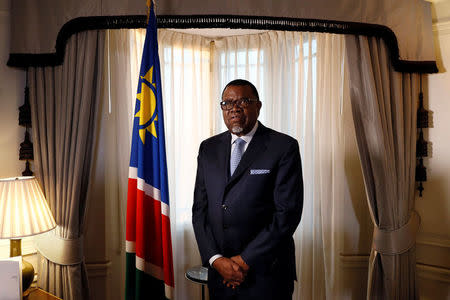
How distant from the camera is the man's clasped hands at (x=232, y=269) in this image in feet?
4.98

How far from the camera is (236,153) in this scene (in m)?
1.68

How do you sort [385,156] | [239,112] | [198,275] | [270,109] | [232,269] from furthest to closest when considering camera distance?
[270,109], [198,275], [385,156], [239,112], [232,269]

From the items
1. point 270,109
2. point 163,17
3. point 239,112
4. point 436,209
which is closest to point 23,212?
point 239,112

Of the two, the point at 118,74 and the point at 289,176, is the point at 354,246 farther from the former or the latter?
the point at 118,74

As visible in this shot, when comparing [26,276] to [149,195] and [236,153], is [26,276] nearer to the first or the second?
[149,195]

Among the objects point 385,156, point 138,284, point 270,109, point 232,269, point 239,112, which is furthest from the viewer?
point 270,109

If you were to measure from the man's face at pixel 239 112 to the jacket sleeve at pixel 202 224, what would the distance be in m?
0.26

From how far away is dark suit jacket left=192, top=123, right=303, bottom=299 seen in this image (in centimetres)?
154

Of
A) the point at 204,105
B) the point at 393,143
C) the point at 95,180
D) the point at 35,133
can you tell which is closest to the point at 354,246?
the point at 393,143

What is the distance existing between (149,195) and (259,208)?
26.9 inches

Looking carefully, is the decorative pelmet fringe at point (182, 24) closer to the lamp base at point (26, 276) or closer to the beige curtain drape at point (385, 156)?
the beige curtain drape at point (385, 156)

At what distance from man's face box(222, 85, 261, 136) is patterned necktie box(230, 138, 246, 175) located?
52 mm

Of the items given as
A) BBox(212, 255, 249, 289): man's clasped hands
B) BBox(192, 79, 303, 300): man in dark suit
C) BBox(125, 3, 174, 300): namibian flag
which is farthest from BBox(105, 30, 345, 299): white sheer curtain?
BBox(212, 255, 249, 289): man's clasped hands

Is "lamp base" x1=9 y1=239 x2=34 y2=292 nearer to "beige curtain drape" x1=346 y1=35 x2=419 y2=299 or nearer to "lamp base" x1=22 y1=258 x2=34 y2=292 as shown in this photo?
"lamp base" x1=22 y1=258 x2=34 y2=292
